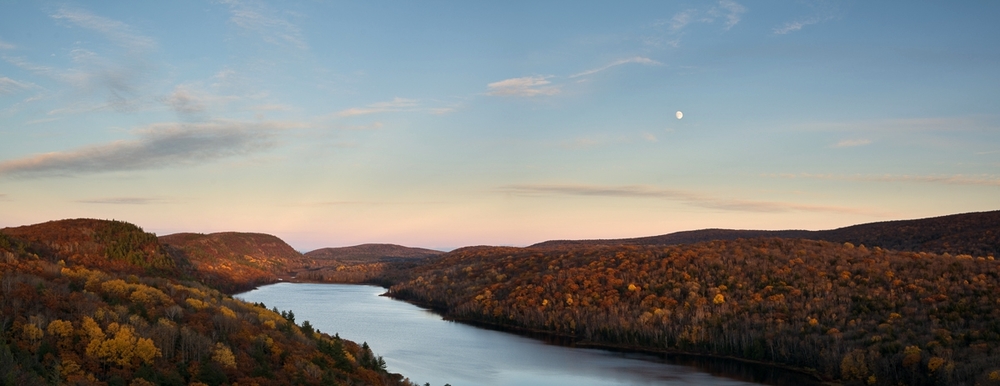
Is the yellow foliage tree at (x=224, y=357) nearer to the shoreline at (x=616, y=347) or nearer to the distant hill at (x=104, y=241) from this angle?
the distant hill at (x=104, y=241)

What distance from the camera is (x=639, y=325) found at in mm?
78125

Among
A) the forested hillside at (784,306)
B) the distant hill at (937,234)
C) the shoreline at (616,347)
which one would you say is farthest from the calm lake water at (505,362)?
the distant hill at (937,234)

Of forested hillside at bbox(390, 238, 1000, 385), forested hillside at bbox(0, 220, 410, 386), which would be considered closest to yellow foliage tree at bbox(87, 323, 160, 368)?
forested hillside at bbox(0, 220, 410, 386)

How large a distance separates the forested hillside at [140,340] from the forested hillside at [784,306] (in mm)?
39595

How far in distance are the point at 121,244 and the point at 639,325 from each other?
62192 millimetres

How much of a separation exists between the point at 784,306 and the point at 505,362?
31204 mm

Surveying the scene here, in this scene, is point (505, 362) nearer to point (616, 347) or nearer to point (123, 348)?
point (616, 347)

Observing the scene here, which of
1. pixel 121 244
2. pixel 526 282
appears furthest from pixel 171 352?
pixel 526 282

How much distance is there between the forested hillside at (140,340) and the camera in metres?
25.1

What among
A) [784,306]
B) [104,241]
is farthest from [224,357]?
[104,241]

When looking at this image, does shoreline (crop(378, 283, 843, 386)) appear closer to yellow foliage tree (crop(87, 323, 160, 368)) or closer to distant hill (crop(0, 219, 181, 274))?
distant hill (crop(0, 219, 181, 274))

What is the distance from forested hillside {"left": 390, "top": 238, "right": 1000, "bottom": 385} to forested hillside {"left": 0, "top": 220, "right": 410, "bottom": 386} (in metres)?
39.6

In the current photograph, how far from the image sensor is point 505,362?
A: 65.0 m

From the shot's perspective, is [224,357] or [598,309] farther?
[598,309]
